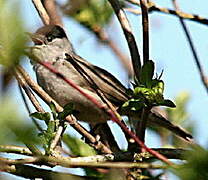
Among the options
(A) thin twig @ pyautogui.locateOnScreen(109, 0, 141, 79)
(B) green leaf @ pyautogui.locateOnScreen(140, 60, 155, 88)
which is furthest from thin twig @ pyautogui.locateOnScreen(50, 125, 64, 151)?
(A) thin twig @ pyautogui.locateOnScreen(109, 0, 141, 79)

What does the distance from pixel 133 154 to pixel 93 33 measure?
202 cm

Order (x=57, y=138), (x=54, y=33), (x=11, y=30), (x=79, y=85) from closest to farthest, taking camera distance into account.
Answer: (x=11, y=30) < (x=57, y=138) < (x=79, y=85) < (x=54, y=33)

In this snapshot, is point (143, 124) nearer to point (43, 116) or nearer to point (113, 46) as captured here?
point (43, 116)

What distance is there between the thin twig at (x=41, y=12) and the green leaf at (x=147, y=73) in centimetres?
198

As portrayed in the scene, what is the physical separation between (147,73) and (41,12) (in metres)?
2.10

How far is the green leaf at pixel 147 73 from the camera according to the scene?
2.06 metres

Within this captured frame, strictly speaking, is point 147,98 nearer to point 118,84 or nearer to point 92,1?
point 92,1

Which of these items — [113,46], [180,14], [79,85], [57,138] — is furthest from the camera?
[79,85]

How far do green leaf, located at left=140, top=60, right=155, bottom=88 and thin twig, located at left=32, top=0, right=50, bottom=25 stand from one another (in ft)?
6.49

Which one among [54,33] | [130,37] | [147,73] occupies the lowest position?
[147,73]

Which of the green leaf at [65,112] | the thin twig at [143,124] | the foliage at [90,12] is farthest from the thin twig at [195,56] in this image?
the foliage at [90,12]

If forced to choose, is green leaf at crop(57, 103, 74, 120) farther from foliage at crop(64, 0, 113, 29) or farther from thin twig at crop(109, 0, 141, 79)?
foliage at crop(64, 0, 113, 29)

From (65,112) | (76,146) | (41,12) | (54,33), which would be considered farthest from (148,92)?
(54,33)

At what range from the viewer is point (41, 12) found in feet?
13.0
